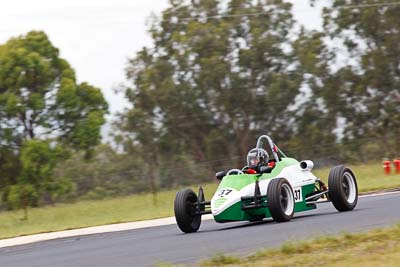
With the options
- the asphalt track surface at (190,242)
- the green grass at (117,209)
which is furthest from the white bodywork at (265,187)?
the green grass at (117,209)

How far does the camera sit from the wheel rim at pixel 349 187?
17.5m

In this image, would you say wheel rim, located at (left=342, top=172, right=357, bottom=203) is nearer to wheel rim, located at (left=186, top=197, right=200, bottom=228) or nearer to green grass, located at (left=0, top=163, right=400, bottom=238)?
wheel rim, located at (left=186, top=197, right=200, bottom=228)

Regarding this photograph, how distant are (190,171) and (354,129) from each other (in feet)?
47.5

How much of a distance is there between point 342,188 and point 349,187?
53cm

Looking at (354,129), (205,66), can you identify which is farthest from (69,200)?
(354,129)

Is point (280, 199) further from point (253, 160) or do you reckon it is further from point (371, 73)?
point (371, 73)

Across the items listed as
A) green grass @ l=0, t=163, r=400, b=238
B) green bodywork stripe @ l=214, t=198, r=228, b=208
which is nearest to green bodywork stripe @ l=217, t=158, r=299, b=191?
green bodywork stripe @ l=214, t=198, r=228, b=208

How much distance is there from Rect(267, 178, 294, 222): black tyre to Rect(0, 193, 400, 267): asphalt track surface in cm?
19

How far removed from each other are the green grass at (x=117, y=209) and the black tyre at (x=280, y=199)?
31.3 feet

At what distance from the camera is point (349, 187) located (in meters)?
17.5

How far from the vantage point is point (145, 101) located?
52156 millimetres

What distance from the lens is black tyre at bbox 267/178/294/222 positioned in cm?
1545

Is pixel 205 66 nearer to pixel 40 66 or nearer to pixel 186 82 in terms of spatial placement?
pixel 186 82

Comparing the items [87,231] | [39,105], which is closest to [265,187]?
[87,231]
